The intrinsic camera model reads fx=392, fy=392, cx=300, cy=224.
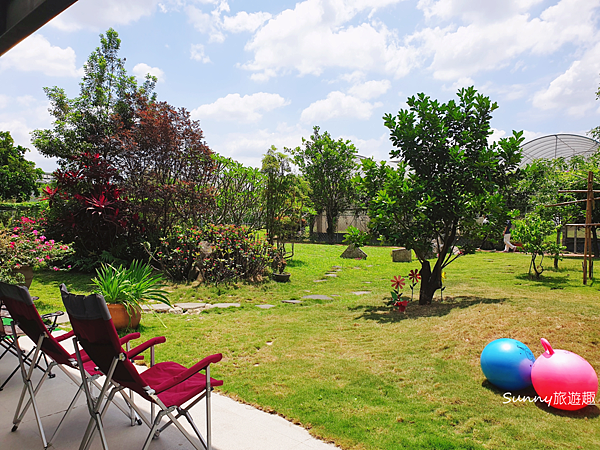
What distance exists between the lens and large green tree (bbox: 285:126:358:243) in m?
25.2

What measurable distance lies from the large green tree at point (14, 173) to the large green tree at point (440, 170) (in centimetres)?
2027

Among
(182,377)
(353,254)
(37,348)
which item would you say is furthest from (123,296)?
(353,254)

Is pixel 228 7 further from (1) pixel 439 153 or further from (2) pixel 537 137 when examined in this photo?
(2) pixel 537 137

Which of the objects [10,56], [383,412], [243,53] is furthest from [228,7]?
[383,412]

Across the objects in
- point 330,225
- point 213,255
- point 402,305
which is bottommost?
point 402,305

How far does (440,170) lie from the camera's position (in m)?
6.66

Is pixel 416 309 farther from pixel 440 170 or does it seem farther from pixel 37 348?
pixel 37 348

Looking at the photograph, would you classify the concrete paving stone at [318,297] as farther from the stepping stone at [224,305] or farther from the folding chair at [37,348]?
the folding chair at [37,348]

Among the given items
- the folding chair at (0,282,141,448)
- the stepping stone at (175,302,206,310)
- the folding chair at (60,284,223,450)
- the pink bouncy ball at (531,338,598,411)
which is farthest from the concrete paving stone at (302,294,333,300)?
the folding chair at (60,284,223,450)

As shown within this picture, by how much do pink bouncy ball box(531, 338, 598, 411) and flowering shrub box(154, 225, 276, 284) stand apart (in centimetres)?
669

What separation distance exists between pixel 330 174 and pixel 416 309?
19.6 metres

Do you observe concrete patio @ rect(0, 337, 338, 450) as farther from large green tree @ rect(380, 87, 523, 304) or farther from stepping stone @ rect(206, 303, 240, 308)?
large green tree @ rect(380, 87, 523, 304)

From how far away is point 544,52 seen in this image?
671cm

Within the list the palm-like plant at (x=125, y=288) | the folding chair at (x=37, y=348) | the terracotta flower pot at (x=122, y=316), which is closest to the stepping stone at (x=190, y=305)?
the palm-like plant at (x=125, y=288)
